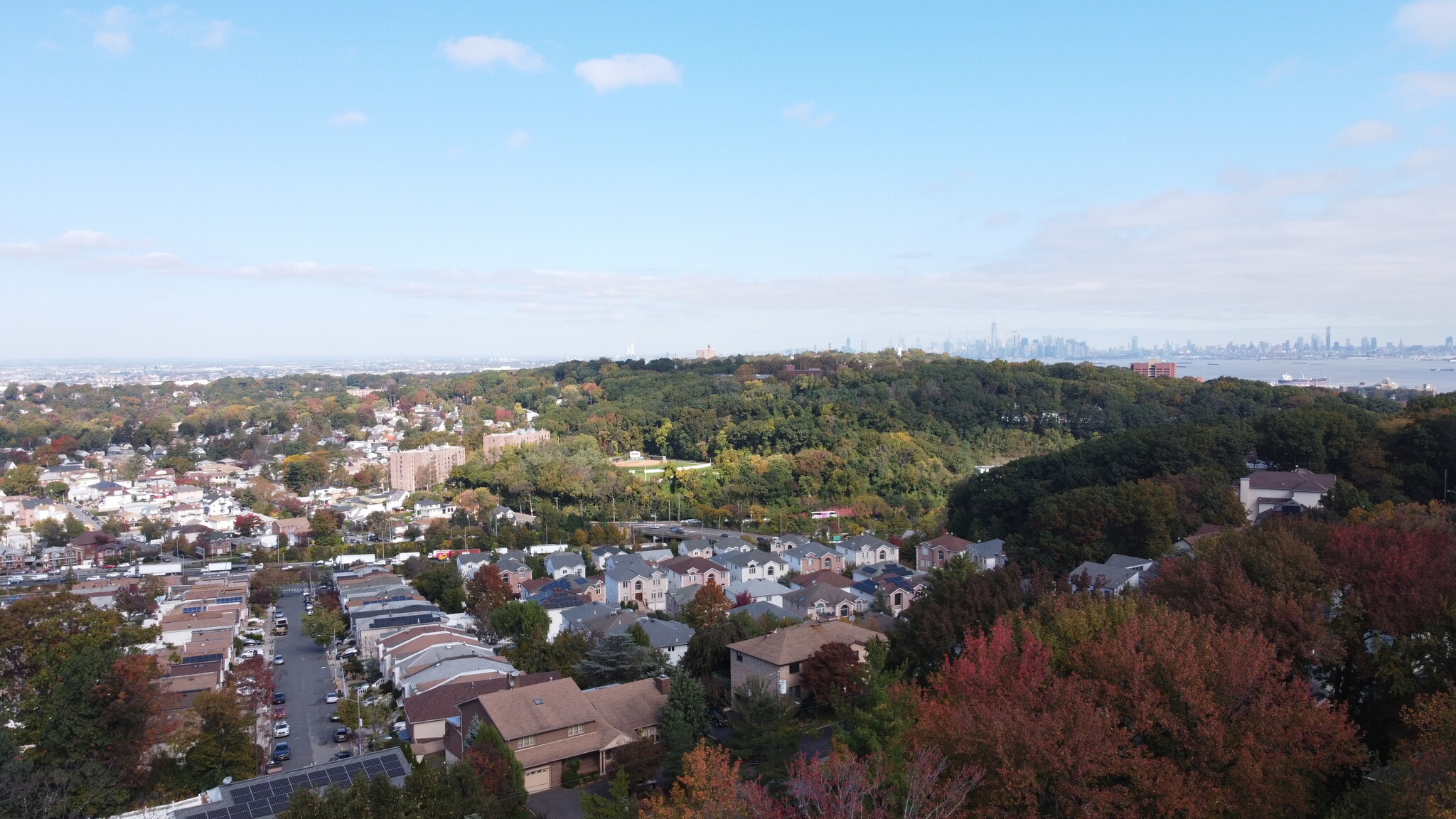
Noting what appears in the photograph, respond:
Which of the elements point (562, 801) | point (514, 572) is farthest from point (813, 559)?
point (562, 801)

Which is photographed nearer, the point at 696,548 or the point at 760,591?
the point at 760,591

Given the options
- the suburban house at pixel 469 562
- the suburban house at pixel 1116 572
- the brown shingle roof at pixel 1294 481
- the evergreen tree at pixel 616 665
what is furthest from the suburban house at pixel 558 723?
the brown shingle roof at pixel 1294 481

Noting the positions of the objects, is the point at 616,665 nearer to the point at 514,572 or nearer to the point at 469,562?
the point at 514,572

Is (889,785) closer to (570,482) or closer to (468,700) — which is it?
(468,700)

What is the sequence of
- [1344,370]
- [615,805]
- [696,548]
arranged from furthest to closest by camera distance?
[1344,370]
[696,548]
[615,805]

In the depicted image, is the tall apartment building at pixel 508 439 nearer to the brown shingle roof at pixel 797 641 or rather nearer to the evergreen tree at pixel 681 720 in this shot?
the brown shingle roof at pixel 797 641

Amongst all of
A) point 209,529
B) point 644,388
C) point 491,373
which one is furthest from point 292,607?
point 491,373
